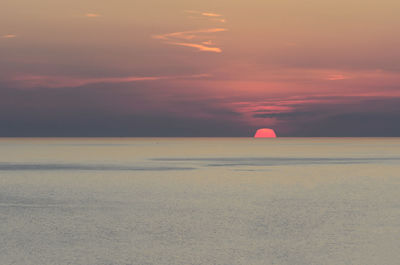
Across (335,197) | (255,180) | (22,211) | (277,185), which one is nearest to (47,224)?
(22,211)

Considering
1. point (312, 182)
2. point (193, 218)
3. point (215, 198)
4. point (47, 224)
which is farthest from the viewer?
point (312, 182)

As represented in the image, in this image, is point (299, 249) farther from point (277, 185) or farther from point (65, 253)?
point (277, 185)

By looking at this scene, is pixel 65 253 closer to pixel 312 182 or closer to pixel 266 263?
pixel 266 263

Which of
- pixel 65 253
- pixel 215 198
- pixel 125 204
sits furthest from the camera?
pixel 215 198

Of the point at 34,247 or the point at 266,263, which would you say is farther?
the point at 34,247

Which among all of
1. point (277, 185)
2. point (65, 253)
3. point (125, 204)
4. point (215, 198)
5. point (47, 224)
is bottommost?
point (65, 253)

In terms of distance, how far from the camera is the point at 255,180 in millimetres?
34031

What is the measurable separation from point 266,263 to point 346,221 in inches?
251

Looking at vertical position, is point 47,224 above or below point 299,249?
above

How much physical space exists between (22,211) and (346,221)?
10.8 metres

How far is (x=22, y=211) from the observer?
1919cm

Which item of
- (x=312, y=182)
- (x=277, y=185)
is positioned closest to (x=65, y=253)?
(x=277, y=185)

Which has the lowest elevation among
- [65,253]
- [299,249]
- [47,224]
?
[65,253]

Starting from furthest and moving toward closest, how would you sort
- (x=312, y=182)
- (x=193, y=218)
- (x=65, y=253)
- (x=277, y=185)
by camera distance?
1. (x=312, y=182)
2. (x=277, y=185)
3. (x=193, y=218)
4. (x=65, y=253)
